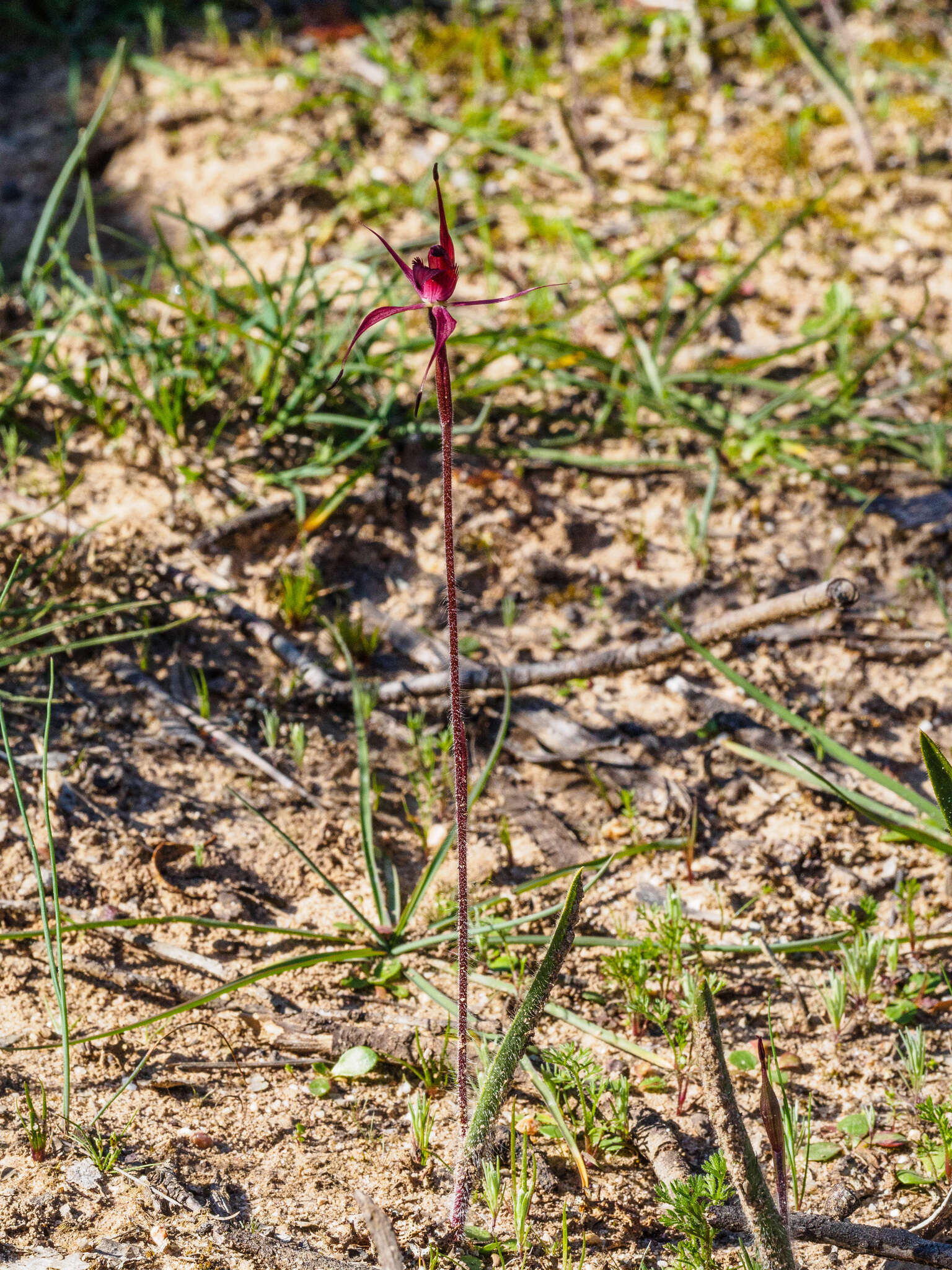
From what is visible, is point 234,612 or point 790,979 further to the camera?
point 234,612

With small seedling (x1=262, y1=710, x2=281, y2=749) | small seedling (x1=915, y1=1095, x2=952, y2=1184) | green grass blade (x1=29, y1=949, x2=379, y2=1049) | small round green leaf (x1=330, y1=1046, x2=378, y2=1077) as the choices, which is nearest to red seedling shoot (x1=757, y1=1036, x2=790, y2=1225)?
small seedling (x1=915, y1=1095, x2=952, y2=1184)

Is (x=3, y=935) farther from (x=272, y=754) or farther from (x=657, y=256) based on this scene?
(x=657, y=256)

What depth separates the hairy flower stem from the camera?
4.24 feet

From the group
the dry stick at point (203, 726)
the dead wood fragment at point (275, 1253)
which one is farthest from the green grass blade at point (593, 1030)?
the dry stick at point (203, 726)

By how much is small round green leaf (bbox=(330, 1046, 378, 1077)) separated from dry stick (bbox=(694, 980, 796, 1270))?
2.46 feet

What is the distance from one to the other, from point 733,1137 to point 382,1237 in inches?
22.5

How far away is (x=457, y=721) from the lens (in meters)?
1.49

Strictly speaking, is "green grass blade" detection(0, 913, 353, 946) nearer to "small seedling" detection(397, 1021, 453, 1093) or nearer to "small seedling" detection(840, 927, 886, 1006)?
"small seedling" detection(397, 1021, 453, 1093)

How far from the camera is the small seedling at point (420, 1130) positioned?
5.80 ft

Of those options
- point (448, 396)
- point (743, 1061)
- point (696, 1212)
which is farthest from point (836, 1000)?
point (448, 396)

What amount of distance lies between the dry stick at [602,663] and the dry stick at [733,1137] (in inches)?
34.1

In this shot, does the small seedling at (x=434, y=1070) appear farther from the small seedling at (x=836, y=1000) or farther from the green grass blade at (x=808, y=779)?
the green grass blade at (x=808, y=779)

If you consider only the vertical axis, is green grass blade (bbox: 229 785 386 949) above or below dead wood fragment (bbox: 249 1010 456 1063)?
above

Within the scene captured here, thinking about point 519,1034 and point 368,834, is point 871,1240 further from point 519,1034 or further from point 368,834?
point 368,834
